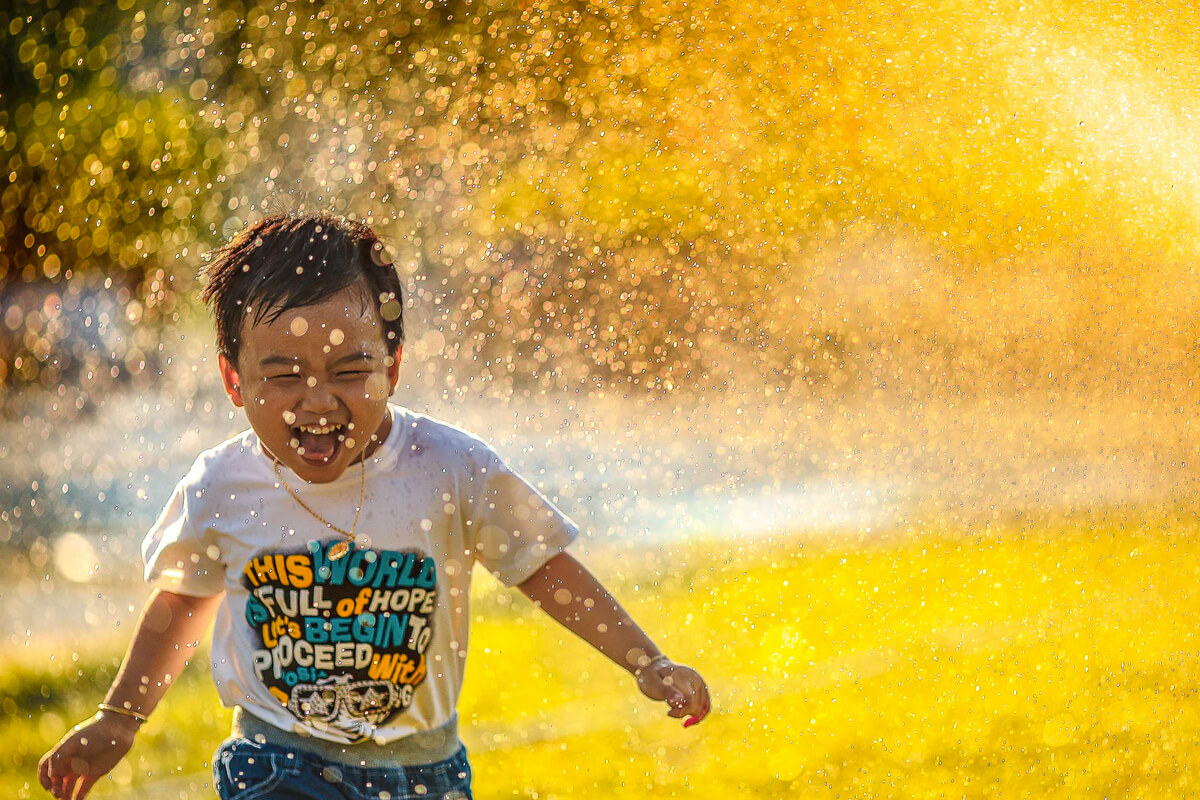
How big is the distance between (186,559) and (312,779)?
0.37 meters

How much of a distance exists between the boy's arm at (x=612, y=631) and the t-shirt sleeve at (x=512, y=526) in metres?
0.03

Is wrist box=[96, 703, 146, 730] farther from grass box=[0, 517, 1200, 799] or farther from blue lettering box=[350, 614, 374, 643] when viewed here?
grass box=[0, 517, 1200, 799]

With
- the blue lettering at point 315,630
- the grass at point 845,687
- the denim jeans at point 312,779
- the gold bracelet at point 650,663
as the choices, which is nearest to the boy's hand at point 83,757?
the denim jeans at point 312,779

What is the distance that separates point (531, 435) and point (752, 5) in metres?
6.22

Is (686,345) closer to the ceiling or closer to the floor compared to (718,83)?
closer to the floor

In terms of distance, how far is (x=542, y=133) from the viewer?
6285 mm

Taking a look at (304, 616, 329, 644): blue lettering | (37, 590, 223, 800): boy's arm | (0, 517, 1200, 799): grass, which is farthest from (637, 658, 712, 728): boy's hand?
(0, 517, 1200, 799): grass

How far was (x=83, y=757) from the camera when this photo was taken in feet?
6.45

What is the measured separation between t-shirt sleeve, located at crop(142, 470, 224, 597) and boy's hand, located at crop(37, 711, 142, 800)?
21 cm

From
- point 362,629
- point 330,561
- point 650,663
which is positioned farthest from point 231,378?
point 650,663

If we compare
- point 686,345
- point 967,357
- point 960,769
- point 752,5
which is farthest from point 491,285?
point 960,769

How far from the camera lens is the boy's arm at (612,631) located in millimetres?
1898

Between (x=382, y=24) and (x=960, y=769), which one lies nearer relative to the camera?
(x=960, y=769)

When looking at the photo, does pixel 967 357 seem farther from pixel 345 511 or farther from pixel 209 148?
pixel 345 511
